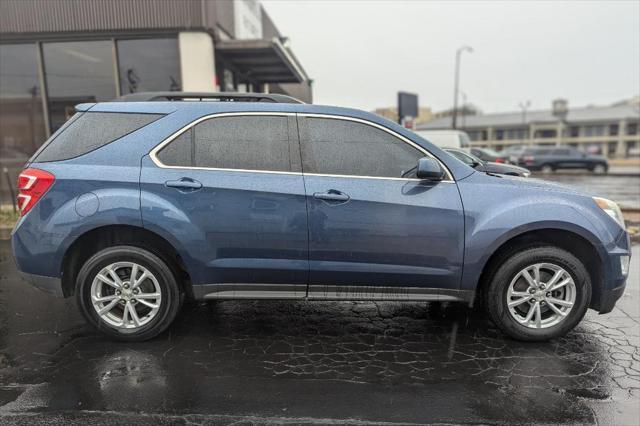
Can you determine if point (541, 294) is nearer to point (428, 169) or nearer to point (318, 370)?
point (428, 169)

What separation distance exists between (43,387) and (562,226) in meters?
3.83

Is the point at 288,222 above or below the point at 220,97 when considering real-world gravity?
below

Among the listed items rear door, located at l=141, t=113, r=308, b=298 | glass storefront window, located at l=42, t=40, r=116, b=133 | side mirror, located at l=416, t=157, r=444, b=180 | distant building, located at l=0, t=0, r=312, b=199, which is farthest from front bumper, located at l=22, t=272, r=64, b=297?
glass storefront window, located at l=42, t=40, r=116, b=133

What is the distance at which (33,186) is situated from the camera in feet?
11.4

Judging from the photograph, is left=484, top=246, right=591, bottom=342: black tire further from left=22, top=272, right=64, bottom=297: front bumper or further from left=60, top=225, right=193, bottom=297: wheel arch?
left=22, top=272, right=64, bottom=297: front bumper

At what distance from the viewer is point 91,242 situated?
3.64 metres

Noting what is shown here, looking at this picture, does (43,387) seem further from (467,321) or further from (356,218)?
(467,321)

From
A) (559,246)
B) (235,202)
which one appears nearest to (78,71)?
(235,202)

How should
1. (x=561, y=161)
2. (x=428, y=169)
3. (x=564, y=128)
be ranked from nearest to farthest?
(x=428, y=169), (x=561, y=161), (x=564, y=128)

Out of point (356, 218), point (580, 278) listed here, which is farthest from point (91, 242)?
point (580, 278)

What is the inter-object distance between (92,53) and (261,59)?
4.36m

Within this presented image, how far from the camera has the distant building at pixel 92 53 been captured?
10.8 metres

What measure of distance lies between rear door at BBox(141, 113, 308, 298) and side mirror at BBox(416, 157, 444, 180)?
90 cm

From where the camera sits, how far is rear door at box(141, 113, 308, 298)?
11.3 ft
